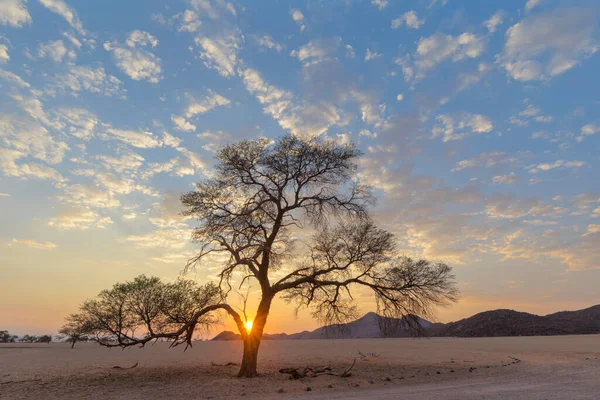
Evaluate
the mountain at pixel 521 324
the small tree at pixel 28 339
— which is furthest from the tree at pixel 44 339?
the mountain at pixel 521 324

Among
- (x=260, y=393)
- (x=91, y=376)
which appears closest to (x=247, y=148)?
(x=260, y=393)

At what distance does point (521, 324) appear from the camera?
11750 centimetres

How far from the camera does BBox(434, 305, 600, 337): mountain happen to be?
363ft

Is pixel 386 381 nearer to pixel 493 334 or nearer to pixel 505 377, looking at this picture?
pixel 505 377

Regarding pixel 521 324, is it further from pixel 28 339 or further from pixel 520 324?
pixel 28 339

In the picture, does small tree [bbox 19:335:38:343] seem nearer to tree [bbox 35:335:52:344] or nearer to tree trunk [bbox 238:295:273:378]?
tree [bbox 35:335:52:344]

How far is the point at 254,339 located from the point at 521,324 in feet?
403

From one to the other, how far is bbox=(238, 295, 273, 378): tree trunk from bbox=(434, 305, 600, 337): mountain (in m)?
111

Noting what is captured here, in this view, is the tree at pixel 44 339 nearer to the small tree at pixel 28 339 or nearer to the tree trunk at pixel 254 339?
the small tree at pixel 28 339

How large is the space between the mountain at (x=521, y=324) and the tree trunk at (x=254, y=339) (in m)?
111

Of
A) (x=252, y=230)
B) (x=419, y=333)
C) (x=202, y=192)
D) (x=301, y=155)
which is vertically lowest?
(x=419, y=333)

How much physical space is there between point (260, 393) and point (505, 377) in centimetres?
1298

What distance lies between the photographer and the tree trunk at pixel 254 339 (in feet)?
69.2

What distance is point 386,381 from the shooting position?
20.0 m
